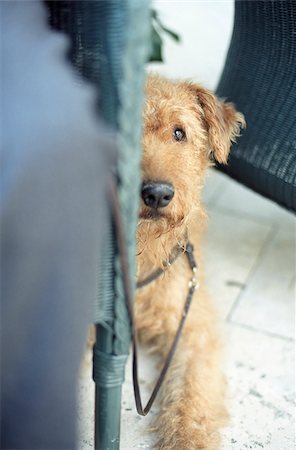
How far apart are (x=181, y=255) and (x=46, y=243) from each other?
1191 mm

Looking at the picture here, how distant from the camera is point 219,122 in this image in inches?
91.9

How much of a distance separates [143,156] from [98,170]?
0.73 meters

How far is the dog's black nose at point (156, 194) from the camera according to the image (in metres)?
1.84

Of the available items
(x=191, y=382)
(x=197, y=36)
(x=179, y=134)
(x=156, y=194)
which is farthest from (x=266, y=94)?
(x=197, y=36)

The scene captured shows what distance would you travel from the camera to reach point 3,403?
49.7 inches

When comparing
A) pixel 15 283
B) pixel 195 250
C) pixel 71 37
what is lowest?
pixel 195 250

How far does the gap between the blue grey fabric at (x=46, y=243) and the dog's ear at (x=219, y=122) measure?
3.51 ft

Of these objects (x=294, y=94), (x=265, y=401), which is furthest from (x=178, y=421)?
(x=294, y=94)

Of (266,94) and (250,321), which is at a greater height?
(266,94)

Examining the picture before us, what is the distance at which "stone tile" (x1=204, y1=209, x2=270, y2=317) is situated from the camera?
9.48 ft

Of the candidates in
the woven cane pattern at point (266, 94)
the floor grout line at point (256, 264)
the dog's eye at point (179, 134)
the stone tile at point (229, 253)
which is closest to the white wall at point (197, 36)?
the stone tile at point (229, 253)

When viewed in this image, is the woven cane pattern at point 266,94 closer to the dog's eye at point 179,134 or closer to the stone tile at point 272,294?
the dog's eye at point 179,134

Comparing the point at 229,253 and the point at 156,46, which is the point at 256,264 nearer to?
the point at 229,253

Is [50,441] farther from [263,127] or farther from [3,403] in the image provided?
[263,127]
